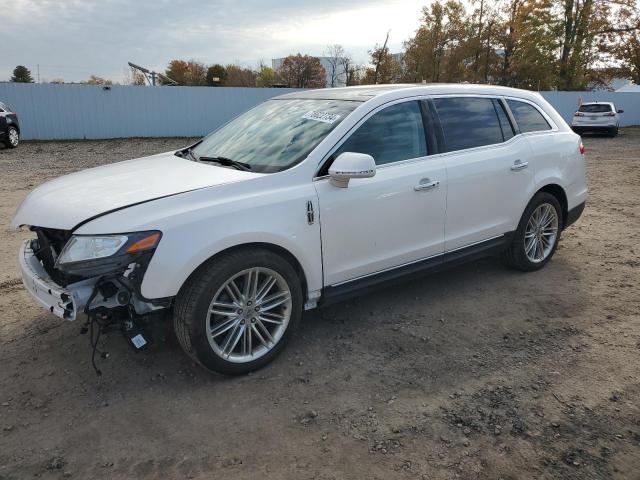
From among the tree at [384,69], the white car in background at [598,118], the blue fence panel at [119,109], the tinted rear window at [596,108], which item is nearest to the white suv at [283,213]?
the blue fence panel at [119,109]

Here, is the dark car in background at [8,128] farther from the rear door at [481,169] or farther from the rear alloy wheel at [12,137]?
the rear door at [481,169]

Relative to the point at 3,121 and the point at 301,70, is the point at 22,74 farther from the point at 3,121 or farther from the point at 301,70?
the point at 3,121

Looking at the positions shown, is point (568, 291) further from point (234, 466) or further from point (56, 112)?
point (56, 112)

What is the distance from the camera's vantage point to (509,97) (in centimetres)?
493

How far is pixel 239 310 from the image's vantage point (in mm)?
3262

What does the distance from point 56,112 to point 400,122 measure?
797 inches

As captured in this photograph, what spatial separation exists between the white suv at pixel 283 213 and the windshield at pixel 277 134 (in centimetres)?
2

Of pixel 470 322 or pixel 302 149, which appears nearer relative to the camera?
pixel 302 149

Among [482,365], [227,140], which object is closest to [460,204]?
[482,365]

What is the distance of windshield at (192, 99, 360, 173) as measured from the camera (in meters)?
3.61

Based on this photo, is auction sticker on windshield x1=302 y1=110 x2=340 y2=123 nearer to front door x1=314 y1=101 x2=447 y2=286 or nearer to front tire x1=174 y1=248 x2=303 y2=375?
front door x1=314 y1=101 x2=447 y2=286

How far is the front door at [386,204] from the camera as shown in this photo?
140 inches

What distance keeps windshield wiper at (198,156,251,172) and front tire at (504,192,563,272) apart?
2.76 m

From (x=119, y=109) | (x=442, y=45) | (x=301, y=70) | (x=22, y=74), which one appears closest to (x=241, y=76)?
(x=301, y=70)
